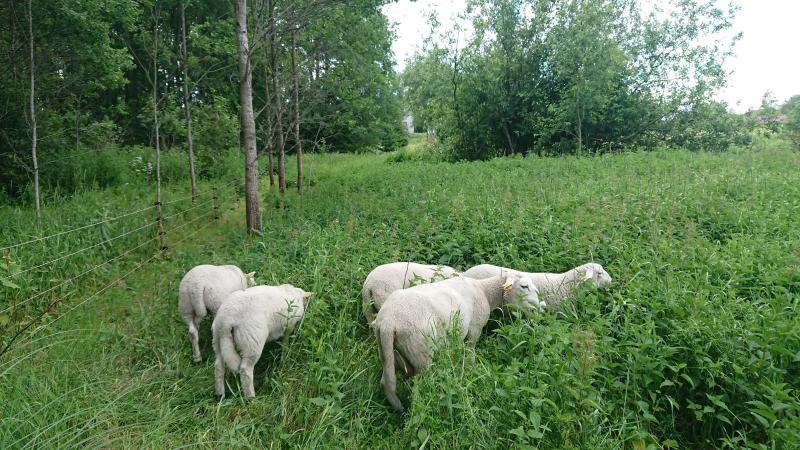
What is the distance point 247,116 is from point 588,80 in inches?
533

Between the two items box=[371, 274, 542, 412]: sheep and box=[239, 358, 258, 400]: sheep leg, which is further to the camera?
box=[239, 358, 258, 400]: sheep leg

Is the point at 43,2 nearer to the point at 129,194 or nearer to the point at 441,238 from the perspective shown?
the point at 129,194

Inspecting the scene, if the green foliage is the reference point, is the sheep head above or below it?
below

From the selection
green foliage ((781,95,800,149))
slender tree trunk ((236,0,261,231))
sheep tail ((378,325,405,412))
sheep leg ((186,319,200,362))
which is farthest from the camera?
green foliage ((781,95,800,149))

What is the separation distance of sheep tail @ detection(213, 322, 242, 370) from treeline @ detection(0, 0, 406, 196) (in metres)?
4.27

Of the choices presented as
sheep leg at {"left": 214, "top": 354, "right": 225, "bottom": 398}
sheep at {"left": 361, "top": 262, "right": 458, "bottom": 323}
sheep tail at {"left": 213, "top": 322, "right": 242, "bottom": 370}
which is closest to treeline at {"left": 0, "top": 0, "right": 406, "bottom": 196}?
sheep at {"left": 361, "top": 262, "right": 458, "bottom": 323}

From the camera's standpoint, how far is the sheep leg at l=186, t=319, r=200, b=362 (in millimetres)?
4082

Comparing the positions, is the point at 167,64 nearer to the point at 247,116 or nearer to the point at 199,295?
the point at 247,116

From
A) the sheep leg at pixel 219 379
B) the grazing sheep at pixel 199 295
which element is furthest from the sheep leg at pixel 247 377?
the grazing sheep at pixel 199 295

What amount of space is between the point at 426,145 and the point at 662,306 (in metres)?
21.6

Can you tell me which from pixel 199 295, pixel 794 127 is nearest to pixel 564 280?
pixel 199 295

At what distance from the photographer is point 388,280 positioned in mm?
4344

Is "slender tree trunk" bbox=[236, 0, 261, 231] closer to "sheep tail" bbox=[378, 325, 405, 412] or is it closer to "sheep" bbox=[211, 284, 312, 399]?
"sheep" bbox=[211, 284, 312, 399]

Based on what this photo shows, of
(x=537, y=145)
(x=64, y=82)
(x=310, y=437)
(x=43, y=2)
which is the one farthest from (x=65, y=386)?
(x=537, y=145)
